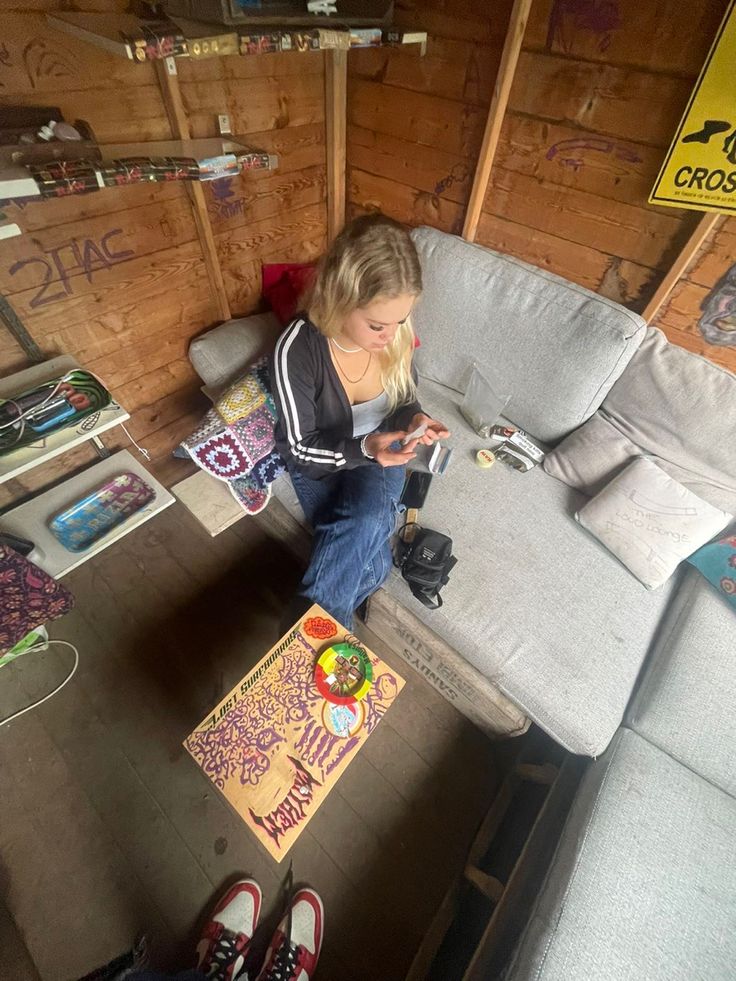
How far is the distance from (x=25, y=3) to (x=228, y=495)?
48.6 inches

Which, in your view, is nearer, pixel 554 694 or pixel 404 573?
pixel 554 694

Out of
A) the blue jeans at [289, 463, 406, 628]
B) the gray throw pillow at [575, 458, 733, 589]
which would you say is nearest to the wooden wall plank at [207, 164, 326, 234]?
the blue jeans at [289, 463, 406, 628]

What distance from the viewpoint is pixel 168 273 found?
150cm

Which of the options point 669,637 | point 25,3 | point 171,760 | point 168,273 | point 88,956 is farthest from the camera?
point 168,273

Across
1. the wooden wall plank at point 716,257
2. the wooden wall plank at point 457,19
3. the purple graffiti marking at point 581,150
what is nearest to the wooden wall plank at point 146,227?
the wooden wall plank at point 457,19

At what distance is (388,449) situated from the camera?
4.15 feet

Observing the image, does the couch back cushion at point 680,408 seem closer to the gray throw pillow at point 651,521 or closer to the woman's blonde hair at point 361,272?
the gray throw pillow at point 651,521

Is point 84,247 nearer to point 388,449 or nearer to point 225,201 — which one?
point 225,201

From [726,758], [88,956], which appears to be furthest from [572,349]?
[88,956]

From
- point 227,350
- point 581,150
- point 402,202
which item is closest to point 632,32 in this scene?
point 581,150

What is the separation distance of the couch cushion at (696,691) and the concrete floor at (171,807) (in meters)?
0.51

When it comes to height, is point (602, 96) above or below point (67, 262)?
above

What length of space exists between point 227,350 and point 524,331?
101cm

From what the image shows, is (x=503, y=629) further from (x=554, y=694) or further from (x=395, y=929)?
(x=395, y=929)
